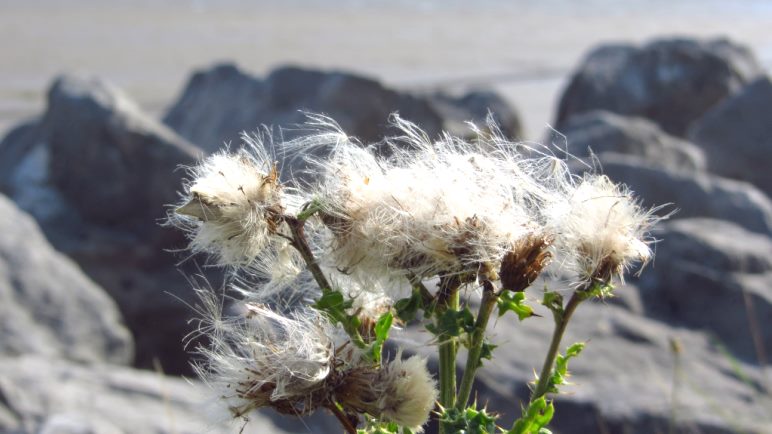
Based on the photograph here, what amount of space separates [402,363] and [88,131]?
5482 mm

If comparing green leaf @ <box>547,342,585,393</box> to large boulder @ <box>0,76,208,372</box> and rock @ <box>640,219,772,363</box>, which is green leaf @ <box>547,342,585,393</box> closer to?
rock @ <box>640,219,772,363</box>

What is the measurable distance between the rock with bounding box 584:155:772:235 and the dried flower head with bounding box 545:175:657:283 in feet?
16.1

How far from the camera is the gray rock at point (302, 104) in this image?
7.28 metres

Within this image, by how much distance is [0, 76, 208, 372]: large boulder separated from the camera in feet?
19.0

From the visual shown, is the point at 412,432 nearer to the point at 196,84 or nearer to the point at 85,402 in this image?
the point at 85,402

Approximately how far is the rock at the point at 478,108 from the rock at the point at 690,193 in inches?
82.8

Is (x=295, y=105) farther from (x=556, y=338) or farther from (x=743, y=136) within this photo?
(x=556, y=338)

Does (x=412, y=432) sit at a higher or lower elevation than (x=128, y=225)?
higher

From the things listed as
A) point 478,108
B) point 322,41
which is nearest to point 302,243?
point 478,108

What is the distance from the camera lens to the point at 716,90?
33.4 feet

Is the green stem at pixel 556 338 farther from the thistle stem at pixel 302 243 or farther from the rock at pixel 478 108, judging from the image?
the rock at pixel 478 108

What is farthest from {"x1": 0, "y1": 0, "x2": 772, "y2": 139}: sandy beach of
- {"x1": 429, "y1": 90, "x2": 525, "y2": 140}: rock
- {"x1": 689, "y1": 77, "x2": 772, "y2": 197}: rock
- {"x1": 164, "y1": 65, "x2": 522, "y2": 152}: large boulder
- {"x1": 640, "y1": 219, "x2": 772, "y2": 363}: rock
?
{"x1": 640, "y1": 219, "x2": 772, "y2": 363}: rock

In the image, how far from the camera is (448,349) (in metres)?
1.27

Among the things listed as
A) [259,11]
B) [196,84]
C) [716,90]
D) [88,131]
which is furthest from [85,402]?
[259,11]
